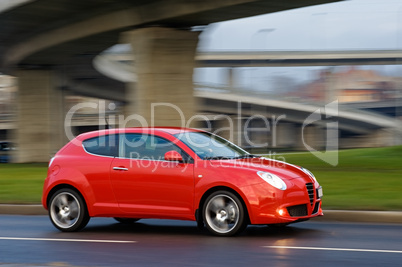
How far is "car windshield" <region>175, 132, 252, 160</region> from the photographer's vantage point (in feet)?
31.5

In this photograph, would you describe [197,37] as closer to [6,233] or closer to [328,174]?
[328,174]

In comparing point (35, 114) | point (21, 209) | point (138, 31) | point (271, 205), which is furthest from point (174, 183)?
point (35, 114)

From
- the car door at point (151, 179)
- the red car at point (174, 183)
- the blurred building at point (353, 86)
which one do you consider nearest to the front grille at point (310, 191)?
the red car at point (174, 183)

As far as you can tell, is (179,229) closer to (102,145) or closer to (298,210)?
(102,145)

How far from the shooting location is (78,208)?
10.1m

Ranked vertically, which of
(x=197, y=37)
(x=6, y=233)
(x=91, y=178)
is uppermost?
(x=197, y=37)

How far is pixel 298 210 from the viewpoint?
29.8 feet

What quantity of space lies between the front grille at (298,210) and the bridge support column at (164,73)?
1233 cm

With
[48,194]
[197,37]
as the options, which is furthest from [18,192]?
[197,37]

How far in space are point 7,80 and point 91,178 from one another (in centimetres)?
9688

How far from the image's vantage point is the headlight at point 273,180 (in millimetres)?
8906

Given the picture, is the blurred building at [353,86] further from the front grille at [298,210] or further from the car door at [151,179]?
the front grille at [298,210]

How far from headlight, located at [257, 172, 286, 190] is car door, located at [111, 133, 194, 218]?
0.99 m

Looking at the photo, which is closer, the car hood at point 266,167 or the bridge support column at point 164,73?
the car hood at point 266,167
